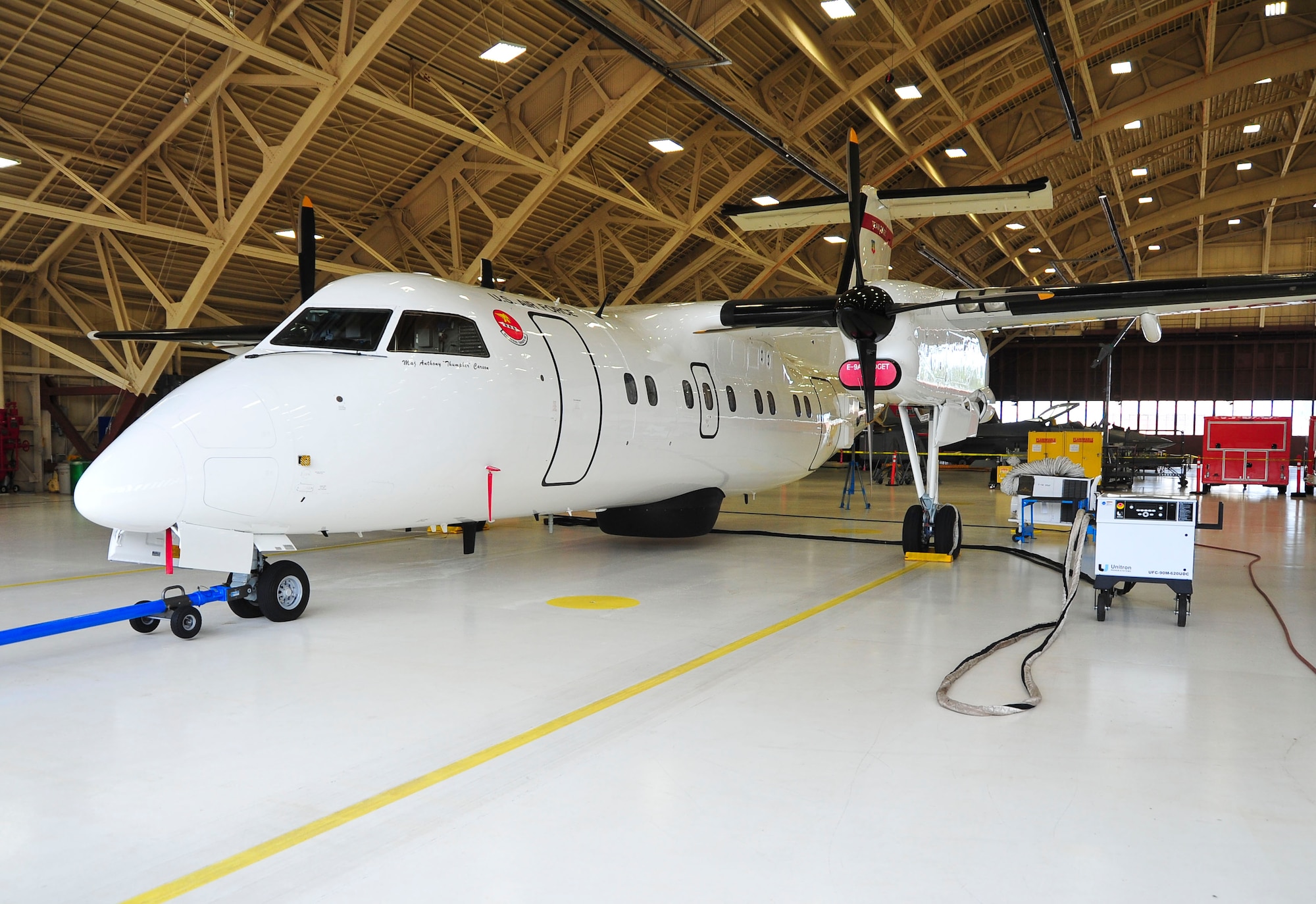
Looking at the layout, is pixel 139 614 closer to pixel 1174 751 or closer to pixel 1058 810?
pixel 1058 810

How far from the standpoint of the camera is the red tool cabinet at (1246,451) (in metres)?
29.2

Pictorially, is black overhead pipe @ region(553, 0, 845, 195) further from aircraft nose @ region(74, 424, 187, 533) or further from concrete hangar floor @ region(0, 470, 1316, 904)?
concrete hangar floor @ region(0, 470, 1316, 904)

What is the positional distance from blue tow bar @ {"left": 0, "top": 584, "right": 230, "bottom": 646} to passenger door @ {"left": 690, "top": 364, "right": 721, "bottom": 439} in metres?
6.34

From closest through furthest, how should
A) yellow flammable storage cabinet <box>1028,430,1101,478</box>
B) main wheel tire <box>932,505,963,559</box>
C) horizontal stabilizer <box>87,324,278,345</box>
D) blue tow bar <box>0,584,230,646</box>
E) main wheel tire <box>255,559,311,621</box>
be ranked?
blue tow bar <box>0,584,230,646</box>
main wheel tire <box>255,559,311,621</box>
horizontal stabilizer <box>87,324,278,345</box>
main wheel tire <box>932,505,963,559</box>
yellow flammable storage cabinet <box>1028,430,1101,478</box>

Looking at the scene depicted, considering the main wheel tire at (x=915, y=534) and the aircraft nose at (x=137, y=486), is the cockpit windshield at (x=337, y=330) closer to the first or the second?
the aircraft nose at (x=137, y=486)

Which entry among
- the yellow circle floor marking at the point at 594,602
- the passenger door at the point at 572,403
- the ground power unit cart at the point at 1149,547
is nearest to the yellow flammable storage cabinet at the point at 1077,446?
the ground power unit cart at the point at 1149,547

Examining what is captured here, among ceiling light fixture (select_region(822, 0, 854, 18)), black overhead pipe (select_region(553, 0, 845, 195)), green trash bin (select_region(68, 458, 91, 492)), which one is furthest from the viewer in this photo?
green trash bin (select_region(68, 458, 91, 492))

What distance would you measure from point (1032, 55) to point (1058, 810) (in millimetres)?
23116

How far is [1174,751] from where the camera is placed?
4.69m

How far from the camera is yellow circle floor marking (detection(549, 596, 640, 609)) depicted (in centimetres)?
866

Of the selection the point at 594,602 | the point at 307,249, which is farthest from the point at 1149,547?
the point at 307,249

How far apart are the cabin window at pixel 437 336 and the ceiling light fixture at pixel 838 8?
10093 millimetres

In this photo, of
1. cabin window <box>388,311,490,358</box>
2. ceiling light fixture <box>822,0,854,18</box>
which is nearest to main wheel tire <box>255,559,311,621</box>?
cabin window <box>388,311,490,358</box>

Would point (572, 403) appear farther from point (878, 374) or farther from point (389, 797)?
point (389, 797)
